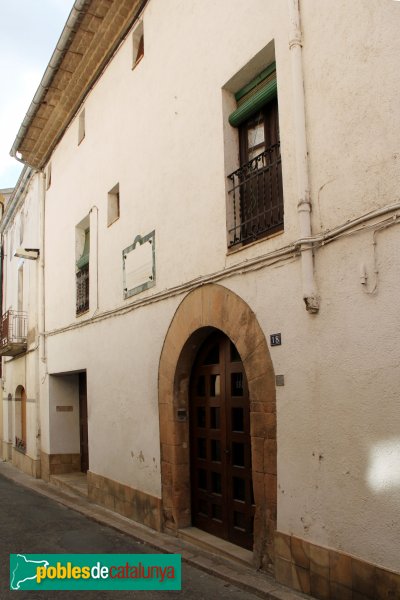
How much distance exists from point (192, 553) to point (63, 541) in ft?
6.06

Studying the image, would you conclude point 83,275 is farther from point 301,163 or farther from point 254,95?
point 301,163

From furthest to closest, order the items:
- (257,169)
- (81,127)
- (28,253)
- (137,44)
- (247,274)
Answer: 1. (28,253)
2. (81,127)
3. (137,44)
4. (257,169)
5. (247,274)

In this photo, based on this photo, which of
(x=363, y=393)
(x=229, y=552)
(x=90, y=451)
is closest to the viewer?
(x=363, y=393)

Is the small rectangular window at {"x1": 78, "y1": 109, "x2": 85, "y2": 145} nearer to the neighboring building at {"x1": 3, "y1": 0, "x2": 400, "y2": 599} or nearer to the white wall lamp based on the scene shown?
the neighboring building at {"x1": 3, "y1": 0, "x2": 400, "y2": 599}

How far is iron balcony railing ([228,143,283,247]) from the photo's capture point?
5926 millimetres

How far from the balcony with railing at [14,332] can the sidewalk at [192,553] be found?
16.3 feet

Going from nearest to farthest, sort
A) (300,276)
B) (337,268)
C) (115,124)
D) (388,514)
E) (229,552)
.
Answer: (388,514) → (337,268) → (300,276) → (229,552) → (115,124)

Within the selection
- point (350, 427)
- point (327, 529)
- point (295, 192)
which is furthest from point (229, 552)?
point (295, 192)

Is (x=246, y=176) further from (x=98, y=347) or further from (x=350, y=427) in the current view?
(x=98, y=347)

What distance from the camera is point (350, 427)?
15.1 ft

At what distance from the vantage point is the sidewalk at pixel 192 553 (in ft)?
16.9

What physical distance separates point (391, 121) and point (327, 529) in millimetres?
3145

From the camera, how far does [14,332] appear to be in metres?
15.2

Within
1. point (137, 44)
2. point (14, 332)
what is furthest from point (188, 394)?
point (14, 332)
